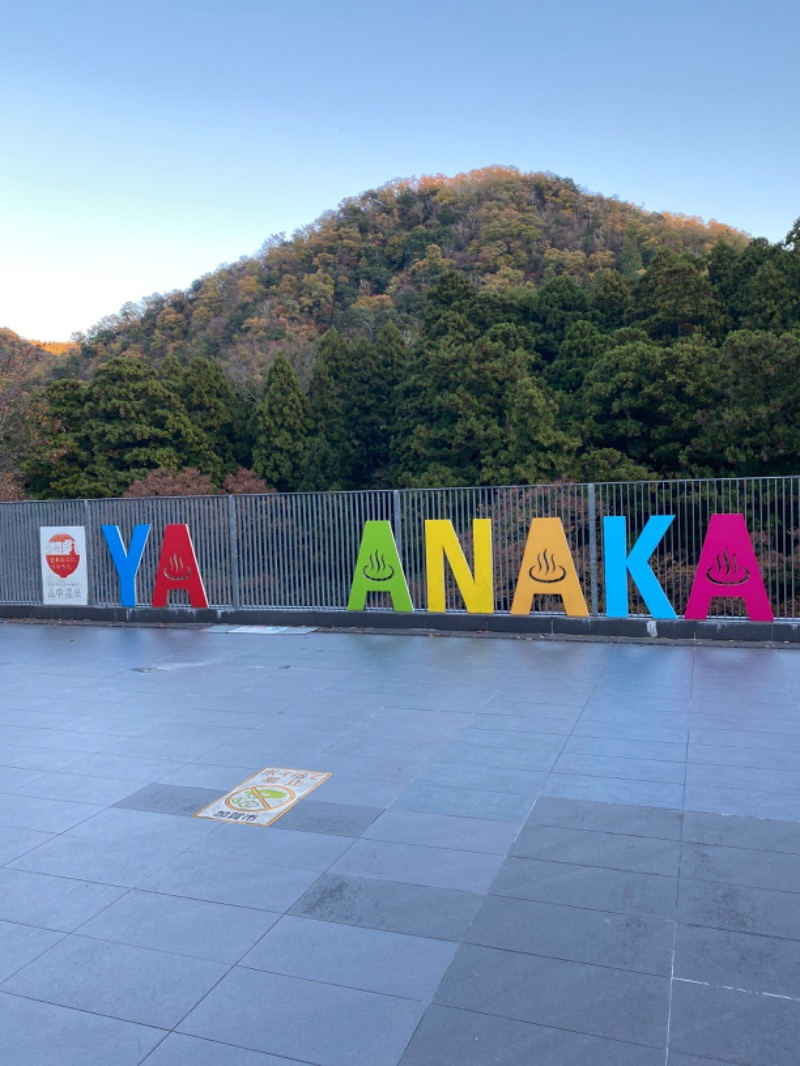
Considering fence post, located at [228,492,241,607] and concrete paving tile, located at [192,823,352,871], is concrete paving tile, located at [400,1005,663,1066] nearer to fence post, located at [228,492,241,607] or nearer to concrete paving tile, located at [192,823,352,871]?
concrete paving tile, located at [192,823,352,871]

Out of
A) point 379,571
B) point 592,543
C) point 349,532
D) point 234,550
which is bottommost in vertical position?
point 379,571

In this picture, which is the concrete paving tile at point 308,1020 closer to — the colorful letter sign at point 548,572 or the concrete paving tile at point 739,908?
the concrete paving tile at point 739,908

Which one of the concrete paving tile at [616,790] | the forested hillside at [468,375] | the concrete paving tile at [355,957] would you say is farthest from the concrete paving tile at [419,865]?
the forested hillside at [468,375]

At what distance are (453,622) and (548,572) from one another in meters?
1.42

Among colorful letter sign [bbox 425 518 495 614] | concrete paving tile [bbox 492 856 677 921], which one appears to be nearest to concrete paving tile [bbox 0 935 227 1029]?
concrete paving tile [bbox 492 856 677 921]

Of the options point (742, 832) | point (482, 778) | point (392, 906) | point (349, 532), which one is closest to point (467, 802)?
point (482, 778)

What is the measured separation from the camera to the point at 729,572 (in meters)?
9.47

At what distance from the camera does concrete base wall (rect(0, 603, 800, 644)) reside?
9.41 meters

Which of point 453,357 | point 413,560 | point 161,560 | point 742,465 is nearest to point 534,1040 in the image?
point 413,560

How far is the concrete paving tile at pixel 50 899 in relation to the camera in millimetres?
3697

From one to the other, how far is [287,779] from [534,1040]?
9.51 feet

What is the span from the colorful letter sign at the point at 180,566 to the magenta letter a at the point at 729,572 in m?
6.92

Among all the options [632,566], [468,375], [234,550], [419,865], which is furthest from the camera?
[468,375]

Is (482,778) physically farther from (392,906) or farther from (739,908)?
(739,908)
